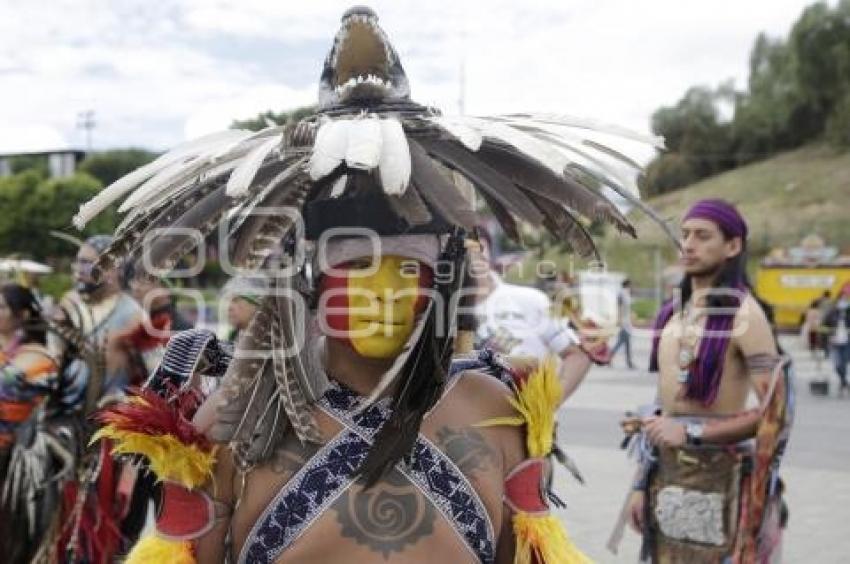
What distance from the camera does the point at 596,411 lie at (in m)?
11.8

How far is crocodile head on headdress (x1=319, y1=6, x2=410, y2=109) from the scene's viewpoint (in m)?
2.27

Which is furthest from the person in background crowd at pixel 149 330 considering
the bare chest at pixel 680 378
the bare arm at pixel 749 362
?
the bare arm at pixel 749 362

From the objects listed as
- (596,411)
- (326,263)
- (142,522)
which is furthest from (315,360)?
(596,411)

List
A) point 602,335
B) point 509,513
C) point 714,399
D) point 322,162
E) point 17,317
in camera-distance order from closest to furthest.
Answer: point 322,162, point 509,513, point 714,399, point 17,317, point 602,335

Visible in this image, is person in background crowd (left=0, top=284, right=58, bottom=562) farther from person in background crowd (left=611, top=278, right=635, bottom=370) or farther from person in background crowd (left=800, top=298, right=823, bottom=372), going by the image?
person in background crowd (left=611, top=278, right=635, bottom=370)

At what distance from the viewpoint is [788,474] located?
8.16 m

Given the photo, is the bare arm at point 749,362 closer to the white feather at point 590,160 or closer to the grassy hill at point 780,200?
the white feather at point 590,160

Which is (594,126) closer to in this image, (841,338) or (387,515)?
(387,515)

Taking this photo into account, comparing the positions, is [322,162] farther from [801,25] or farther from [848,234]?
[801,25]

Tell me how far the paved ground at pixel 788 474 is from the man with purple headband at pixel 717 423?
161 centimetres

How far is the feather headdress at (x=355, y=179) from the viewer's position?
1939 millimetres

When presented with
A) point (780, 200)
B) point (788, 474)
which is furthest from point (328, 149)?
point (780, 200)

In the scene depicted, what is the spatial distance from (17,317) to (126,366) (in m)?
0.64

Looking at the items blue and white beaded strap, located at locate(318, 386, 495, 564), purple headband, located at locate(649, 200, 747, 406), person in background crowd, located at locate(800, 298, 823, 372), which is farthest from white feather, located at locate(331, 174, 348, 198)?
person in background crowd, located at locate(800, 298, 823, 372)
